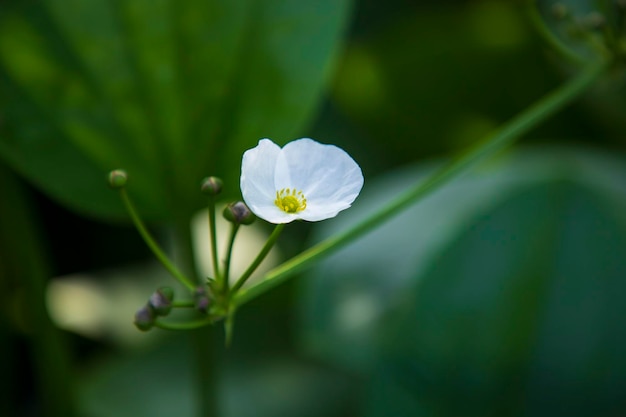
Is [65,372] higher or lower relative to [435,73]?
lower

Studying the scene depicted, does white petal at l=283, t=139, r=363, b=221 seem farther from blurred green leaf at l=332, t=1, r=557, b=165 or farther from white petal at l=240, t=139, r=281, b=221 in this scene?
blurred green leaf at l=332, t=1, r=557, b=165

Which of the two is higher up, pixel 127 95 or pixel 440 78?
pixel 440 78

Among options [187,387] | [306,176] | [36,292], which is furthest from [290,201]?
[187,387]

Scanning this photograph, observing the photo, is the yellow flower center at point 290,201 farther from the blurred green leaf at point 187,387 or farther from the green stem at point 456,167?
the blurred green leaf at point 187,387

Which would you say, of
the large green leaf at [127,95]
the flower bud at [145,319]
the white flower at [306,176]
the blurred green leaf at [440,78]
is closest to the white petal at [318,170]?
the white flower at [306,176]

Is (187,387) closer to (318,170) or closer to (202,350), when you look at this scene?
(202,350)

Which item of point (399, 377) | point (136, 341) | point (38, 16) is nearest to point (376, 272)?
point (399, 377)

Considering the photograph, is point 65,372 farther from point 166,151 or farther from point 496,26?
point 496,26

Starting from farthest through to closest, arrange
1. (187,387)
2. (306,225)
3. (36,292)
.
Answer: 1. (306,225)
2. (187,387)
3. (36,292)
